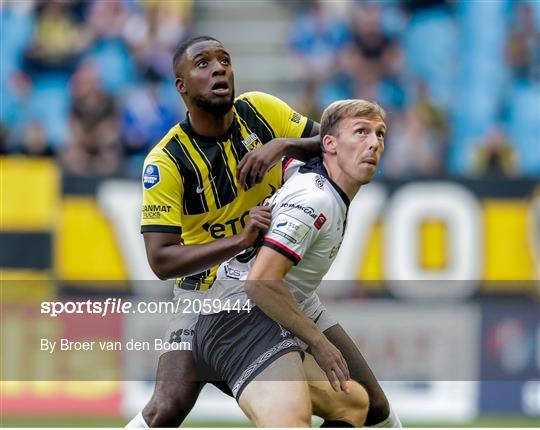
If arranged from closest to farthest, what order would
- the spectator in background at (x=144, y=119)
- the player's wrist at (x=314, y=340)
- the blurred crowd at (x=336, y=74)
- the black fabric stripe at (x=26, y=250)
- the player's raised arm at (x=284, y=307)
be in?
the player's raised arm at (x=284, y=307), the player's wrist at (x=314, y=340), the black fabric stripe at (x=26, y=250), the spectator in background at (x=144, y=119), the blurred crowd at (x=336, y=74)

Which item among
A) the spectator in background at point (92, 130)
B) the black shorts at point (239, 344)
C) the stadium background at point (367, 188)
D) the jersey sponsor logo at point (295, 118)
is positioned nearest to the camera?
the black shorts at point (239, 344)

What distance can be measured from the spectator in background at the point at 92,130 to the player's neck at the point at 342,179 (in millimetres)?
6580

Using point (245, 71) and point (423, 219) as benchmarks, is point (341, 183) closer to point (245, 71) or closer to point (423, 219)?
point (423, 219)

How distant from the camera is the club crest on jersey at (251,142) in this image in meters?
6.73

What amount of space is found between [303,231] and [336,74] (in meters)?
7.92

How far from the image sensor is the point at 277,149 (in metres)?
6.48

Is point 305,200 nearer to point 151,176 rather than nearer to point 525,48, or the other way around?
point 151,176

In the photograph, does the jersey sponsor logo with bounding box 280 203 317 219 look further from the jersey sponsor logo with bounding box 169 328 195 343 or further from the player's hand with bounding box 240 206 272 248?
the jersey sponsor logo with bounding box 169 328 195 343

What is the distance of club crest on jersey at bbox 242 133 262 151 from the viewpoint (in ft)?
22.1

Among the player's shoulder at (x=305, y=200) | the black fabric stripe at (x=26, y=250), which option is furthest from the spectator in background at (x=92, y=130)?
the player's shoulder at (x=305, y=200)

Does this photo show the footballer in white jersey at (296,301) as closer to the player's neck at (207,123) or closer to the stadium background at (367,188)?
the player's neck at (207,123)

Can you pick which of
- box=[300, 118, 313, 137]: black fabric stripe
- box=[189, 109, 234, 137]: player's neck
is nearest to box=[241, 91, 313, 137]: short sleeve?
box=[300, 118, 313, 137]: black fabric stripe

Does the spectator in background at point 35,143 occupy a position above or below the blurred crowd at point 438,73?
below

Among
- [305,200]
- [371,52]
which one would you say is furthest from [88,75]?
[305,200]
